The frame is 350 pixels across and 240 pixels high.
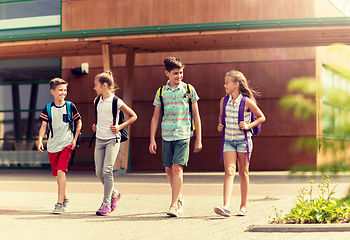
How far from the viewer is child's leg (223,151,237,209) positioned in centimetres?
554

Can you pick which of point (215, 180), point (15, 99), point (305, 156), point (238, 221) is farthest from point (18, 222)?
point (15, 99)

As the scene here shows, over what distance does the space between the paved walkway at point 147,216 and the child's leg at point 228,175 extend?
Result: 25 centimetres

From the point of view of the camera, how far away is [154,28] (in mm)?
11305

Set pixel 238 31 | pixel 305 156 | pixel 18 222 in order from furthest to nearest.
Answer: pixel 238 31 → pixel 18 222 → pixel 305 156

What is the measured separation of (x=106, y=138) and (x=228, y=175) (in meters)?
1.68

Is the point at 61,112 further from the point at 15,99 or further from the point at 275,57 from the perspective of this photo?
the point at 15,99

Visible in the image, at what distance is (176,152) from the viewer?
5.76 meters

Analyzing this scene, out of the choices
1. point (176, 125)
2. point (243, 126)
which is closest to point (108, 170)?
point (176, 125)

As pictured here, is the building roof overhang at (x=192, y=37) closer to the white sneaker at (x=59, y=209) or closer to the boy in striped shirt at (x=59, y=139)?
the boy in striped shirt at (x=59, y=139)

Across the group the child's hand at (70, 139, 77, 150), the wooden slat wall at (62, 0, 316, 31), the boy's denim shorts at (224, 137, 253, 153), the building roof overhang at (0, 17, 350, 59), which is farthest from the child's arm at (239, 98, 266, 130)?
the wooden slat wall at (62, 0, 316, 31)

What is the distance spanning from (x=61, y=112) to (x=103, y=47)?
6.41 metres

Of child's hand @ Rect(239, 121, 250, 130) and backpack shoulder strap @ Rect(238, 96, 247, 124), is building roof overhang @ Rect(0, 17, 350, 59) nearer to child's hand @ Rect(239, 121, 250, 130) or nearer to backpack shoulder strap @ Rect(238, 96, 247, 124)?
backpack shoulder strap @ Rect(238, 96, 247, 124)

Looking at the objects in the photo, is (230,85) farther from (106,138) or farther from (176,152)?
(106,138)

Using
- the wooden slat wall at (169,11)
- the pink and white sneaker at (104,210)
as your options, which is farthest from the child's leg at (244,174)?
the wooden slat wall at (169,11)
